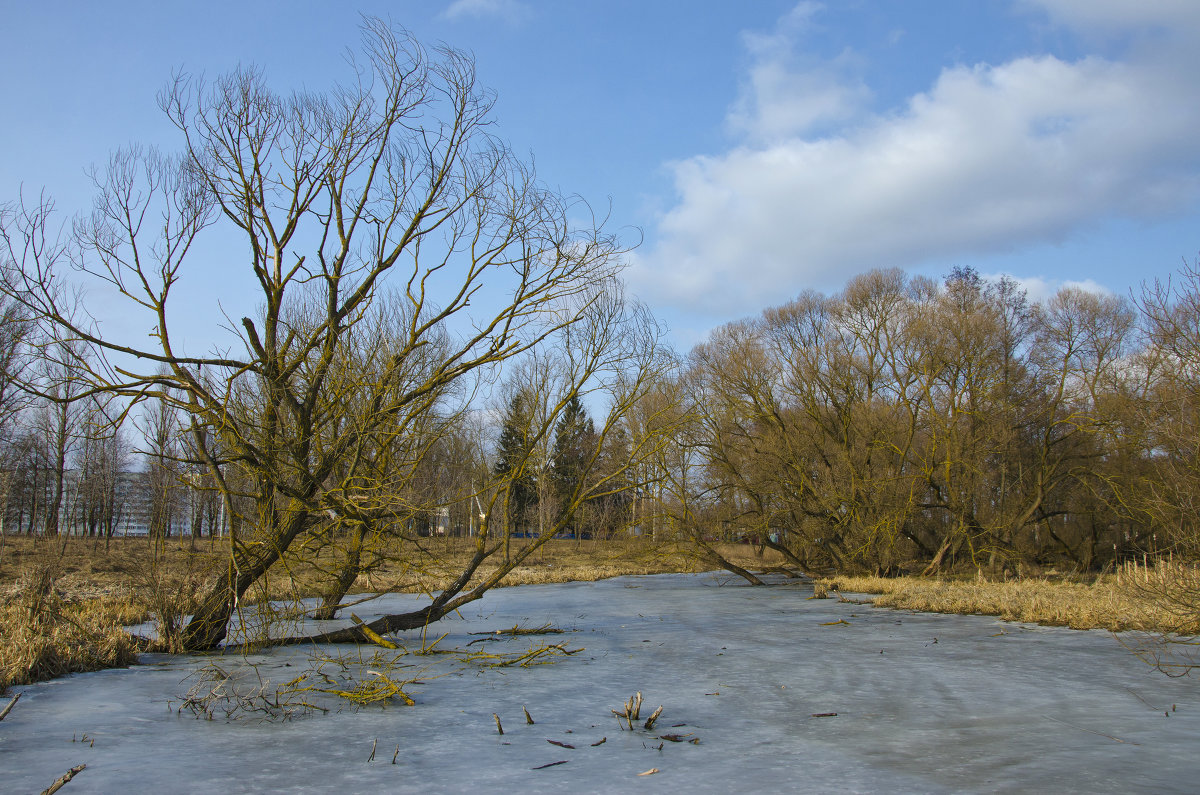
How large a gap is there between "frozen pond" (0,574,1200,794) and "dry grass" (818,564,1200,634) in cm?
76

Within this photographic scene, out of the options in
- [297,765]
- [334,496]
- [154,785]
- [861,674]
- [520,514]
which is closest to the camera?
[154,785]

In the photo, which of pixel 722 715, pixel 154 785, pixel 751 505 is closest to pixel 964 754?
pixel 722 715

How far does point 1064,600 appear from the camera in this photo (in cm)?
1291

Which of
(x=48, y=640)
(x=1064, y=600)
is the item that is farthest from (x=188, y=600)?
(x=1064, y=600)

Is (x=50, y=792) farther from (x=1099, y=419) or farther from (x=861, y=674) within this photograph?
(x=1099, y=419)

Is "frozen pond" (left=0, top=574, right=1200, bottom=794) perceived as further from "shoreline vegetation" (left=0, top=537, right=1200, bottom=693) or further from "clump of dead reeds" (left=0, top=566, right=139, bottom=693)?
"shoreline vegetation" (left=0, top=537, right=1200, bottom=693)

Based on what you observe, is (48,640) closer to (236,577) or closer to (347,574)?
(236,577)

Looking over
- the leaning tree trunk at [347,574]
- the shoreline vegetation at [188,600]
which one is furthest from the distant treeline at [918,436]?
the leaning tree trunk at [347,574]

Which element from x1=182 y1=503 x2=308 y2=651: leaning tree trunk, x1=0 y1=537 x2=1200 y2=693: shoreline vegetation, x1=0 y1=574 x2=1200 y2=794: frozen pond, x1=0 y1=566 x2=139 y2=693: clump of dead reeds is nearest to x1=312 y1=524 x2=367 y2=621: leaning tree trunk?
x1=0 y1=537 x2=1200 y2=693: shoreline vegetation

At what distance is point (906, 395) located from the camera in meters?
22.7

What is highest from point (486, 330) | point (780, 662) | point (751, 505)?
point (486, 330)

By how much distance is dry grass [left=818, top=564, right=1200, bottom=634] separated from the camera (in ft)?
30.3

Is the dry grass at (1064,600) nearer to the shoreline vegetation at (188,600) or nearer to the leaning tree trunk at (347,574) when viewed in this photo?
the shoreline vegetation at (188,600)

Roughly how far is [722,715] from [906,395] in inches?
732
